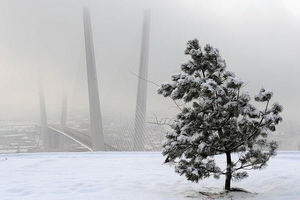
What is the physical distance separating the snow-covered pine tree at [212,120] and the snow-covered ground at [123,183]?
57 centimetres

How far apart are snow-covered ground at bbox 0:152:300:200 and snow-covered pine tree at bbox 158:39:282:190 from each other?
573 millimetres

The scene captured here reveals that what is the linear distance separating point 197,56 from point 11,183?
3993mm

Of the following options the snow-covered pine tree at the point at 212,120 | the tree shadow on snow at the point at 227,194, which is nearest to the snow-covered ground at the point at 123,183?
the tree shadow on snow at the point at 227,194

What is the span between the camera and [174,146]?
4.55m

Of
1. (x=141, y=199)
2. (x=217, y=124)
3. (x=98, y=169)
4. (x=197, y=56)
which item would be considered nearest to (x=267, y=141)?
(x=217, y=124)

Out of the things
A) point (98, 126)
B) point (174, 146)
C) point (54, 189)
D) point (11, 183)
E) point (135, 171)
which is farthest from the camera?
point (98, 126)

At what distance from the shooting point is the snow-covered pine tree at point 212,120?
454 centimetres

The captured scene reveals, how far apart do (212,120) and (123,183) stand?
226 centimetres

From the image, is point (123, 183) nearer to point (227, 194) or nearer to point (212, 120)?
point (227, 194)

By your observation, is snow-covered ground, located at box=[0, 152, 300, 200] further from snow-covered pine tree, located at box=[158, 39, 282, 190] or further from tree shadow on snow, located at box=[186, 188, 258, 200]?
snow-covered pine tree, located at box=[158, 39, 282, 190]

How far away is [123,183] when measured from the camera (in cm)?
604

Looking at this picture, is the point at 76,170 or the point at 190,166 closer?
the point at 190,166

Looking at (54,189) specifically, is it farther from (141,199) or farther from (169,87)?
(169,87)

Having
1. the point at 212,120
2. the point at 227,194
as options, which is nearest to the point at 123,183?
the point at 227,194
